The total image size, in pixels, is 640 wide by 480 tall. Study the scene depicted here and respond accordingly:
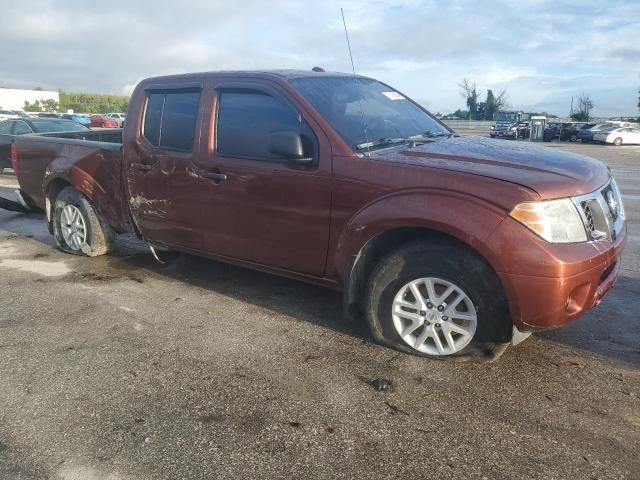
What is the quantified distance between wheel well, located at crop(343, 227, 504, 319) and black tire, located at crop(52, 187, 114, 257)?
327 centimetres

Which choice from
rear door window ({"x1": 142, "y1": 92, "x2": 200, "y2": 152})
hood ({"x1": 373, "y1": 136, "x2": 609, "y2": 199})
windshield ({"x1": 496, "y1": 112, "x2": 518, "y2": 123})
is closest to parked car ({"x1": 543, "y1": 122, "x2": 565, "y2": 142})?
windshield ({"x1": 496, "y1": 112, "x2": 518, "y2": 123})

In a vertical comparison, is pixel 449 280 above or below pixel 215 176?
below

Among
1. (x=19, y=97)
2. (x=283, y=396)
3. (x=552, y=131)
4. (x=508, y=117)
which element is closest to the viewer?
(x=283, y=396)

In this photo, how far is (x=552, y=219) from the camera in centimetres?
308

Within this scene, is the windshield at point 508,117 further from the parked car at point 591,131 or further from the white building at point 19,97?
the white building at point 19,97

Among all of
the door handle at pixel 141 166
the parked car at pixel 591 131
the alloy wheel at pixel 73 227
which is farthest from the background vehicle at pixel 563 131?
the door handle at pixel 141 166

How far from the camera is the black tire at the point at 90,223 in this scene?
5809 millimetres

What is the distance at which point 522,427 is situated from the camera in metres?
2.86

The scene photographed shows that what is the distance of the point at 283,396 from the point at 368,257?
107 centimetres

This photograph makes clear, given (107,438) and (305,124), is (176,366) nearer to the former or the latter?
(107,438)

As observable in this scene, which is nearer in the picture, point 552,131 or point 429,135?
point 429,135

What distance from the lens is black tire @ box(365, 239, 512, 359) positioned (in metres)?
3.28

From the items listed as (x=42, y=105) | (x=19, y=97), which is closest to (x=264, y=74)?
(x=42, y=105)

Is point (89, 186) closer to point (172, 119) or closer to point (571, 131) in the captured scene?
point (172, 119)
